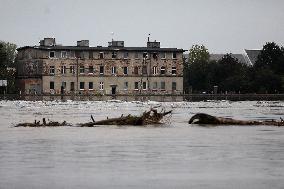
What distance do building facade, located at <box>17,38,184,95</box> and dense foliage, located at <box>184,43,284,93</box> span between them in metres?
6.18

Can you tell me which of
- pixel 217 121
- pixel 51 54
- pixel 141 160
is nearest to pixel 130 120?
pixel 217 121

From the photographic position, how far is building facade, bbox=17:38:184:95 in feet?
444

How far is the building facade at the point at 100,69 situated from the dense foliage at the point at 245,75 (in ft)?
20.3

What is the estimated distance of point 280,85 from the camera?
129 meters

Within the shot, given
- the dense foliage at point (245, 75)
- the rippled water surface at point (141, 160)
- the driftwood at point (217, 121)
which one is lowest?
the rippled water surface at point (141, 160)

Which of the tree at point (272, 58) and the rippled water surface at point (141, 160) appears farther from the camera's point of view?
the tree at point (272, 58)

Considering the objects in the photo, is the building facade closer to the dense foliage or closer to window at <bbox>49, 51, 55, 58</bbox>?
window at <bbox>49, 51, 55, 58</bbox>

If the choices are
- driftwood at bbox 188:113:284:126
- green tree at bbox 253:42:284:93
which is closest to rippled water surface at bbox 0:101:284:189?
driftwood at bbox 188:113:284:126

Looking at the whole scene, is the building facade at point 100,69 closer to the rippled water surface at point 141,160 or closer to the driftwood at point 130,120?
the driftwood at point 130,120

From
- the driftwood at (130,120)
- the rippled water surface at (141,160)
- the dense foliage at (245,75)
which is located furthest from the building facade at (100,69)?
the rippled water surface at (141,160)

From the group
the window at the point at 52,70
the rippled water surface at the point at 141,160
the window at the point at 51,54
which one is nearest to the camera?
the rippled water surface at the point at 141,160

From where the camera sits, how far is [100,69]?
5453 inches

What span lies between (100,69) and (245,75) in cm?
2685

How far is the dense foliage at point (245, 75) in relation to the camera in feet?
418
